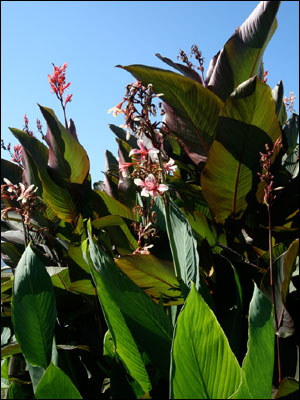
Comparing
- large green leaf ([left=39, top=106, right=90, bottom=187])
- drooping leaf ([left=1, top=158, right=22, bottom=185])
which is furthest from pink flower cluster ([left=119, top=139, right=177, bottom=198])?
drooping leaf ([left=1, top=158, right=22, bottom=185])

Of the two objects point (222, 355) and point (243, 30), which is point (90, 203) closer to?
point (243, 30)

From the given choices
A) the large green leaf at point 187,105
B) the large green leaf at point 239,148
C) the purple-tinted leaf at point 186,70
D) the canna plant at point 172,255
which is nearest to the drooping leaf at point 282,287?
the canna plant at point 172,255

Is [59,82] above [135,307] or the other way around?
above

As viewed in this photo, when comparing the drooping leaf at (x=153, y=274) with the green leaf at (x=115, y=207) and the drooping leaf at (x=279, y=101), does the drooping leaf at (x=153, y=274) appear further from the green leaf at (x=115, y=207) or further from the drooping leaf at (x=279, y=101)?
the drooping leaf at (x=279, y=101)

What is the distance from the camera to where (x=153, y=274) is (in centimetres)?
110

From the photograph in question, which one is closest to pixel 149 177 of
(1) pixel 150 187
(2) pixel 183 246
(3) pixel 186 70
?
(1) pixel 150 187

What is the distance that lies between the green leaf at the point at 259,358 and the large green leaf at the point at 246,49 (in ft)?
3.27

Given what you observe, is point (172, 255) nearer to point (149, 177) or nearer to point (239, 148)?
point (149, 177)

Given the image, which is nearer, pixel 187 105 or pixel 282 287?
pixel 282 287

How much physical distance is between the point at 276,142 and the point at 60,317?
1000mm

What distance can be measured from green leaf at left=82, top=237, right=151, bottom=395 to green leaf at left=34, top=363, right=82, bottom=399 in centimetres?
17

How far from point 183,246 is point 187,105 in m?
0.53

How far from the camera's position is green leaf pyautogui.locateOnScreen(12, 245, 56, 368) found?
961 millimetres

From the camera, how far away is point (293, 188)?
1.41m
